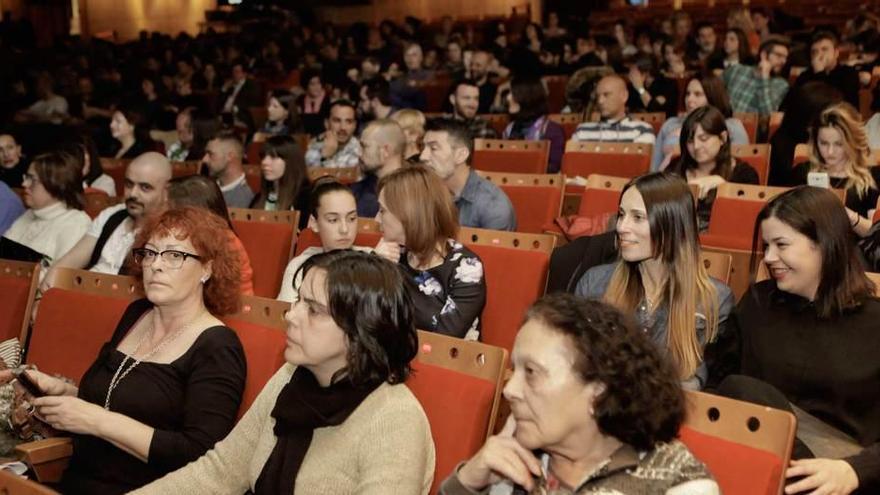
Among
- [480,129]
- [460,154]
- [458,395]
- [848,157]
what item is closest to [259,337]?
[458,395]

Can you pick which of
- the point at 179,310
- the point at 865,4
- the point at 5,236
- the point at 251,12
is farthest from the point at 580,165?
the point at 251,12

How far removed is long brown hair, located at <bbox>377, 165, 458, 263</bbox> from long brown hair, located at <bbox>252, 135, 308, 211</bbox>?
189 cm

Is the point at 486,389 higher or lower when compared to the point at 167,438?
higher

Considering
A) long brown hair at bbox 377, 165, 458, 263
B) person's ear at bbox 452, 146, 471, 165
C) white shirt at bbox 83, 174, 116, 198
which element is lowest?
white shirt at bbox 83, 174, 116, 198

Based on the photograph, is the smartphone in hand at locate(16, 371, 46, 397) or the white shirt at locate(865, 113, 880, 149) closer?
the smartphone in hand at locate(16, 371, 46, 397)

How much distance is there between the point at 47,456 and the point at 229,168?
313 cm

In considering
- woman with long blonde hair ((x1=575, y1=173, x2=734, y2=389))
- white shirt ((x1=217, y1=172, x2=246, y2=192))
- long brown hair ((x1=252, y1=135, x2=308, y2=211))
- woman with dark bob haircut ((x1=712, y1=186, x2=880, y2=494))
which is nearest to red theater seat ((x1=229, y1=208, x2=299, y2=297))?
long brown hair ((x1=252, y1=135, x2=308, y2=211))

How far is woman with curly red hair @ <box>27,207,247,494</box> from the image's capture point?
246 cm

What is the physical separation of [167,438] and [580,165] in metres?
3.51

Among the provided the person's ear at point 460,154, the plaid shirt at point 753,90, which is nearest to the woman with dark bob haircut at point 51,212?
the person's ear at point 460,154

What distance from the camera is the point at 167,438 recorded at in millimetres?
2436

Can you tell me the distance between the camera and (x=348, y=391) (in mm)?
2113

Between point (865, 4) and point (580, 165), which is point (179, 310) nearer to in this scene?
point (580, 165)

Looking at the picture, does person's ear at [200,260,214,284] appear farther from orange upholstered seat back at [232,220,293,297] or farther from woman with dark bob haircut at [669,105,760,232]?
woman with dark bob haircut at [669,105,760,232]
